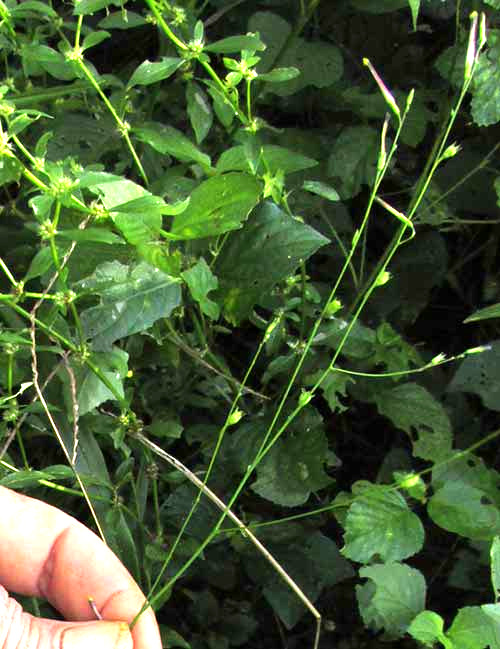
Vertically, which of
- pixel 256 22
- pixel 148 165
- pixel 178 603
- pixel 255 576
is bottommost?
pixel 178 603

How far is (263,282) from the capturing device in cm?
124

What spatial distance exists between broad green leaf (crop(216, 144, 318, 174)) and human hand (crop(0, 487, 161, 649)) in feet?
1.55

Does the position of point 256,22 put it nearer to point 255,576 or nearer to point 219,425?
point 219,425

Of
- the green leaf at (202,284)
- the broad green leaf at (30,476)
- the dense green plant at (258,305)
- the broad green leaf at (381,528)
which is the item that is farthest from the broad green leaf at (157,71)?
the broad green leaf at (381,528)

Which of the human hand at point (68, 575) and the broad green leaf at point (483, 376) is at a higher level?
the human hand at point (68, 575)

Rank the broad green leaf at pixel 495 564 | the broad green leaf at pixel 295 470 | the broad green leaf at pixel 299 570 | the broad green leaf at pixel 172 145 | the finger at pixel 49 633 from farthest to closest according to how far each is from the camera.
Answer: the broad green leaf at pixel 299 570, the broad green leaf at pixel 295 470, the broad green leaf at pixel 172 145, the broad green leaf at pixel 495 564, the finger at pixel 49 633

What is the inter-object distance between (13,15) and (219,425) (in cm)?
67

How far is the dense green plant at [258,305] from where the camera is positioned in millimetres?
1169

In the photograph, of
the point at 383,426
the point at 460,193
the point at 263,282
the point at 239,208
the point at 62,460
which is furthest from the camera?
the point at 383,426

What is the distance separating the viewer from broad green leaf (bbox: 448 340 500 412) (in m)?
1.51

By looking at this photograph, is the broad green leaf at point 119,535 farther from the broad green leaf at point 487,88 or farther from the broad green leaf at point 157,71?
the broad green leaf at point 487,88

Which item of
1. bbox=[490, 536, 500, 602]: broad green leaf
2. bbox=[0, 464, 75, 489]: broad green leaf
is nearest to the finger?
bbox=[0, 464, 75, 489]: broad green leaf

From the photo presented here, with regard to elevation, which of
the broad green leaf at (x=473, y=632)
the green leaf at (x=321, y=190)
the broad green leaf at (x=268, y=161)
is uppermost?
the broad green leaf at (x=268, y=161)

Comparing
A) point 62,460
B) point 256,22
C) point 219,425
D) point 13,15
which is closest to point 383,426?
point 219,425
